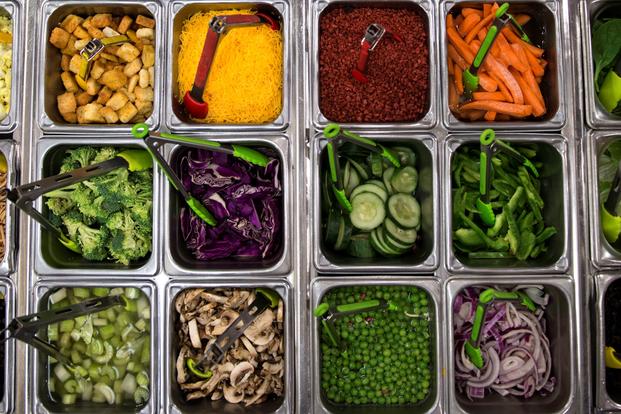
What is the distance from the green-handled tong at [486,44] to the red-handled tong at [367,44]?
42 centimetres

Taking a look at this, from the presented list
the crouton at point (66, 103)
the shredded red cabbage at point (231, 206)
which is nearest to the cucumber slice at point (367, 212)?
the shredded red cabbage at point (231, 206)

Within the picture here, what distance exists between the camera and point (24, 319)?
2.28 metres

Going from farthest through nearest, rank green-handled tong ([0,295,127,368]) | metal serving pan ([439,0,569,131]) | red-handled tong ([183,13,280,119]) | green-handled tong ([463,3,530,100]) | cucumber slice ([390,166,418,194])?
cucumber slice ([390,166,418,194])
metal serving pan ([439,0,569,131])
red-handled tong ([183,13,280,119])
green-handled tong ([463,3,530,100])
green-handled tong ([0,295,127,368])

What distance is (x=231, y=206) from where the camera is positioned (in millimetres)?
2699

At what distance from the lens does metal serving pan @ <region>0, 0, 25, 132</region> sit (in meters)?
2.68

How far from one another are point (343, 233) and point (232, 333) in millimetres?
750

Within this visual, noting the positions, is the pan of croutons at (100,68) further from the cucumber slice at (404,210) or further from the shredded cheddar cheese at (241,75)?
the cucumber slice at (404,210)

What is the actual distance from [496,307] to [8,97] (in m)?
2.83

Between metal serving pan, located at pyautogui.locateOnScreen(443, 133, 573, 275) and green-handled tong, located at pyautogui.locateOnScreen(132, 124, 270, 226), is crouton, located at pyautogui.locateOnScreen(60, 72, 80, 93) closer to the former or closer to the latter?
green-handled tong, located at pyautogui.locateOnScreen(132, 124, 270, 226)

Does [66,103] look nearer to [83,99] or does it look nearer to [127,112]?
[83,99]

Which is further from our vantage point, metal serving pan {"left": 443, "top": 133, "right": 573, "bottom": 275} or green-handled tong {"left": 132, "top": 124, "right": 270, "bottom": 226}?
metal serving pan {"left": 443, "top": 133, "right": 573, "bottom": 275}

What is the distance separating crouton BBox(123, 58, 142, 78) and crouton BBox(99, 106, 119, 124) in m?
0.23

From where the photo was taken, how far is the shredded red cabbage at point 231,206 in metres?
2.69

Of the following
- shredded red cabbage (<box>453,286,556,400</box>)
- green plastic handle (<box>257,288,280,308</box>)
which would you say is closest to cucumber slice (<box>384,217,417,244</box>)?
shredded red cabbage (<box>453,286,556,400</box>)
